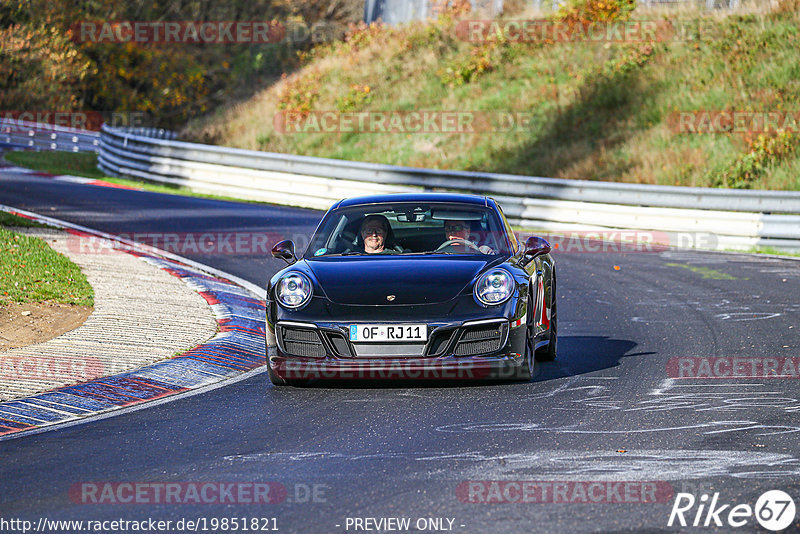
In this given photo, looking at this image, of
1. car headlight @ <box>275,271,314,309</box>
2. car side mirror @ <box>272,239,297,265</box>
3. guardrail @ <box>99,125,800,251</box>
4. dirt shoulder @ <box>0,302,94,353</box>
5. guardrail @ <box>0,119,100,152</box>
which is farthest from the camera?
guardrail @ <box>0,119,100,152</box>

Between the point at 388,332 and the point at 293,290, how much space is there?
85 cm

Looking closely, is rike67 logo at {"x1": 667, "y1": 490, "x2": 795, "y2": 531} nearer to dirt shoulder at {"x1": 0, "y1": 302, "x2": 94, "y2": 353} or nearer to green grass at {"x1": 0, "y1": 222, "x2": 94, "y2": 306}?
dirt shoulder at {"x1": 0, "y1": 302, "x2": 94, "y2": 353}

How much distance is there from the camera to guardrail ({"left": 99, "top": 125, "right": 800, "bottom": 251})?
1858cm

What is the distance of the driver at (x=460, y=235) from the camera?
9305mm

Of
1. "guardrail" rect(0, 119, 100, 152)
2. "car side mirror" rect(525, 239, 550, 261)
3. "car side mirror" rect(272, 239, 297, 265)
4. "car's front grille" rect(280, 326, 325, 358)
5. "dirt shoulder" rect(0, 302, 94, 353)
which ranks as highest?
"guardrail" rect(0, 119, 100, 152)

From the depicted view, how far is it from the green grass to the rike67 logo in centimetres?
764

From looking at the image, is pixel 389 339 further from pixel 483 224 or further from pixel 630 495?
pixel 630 495

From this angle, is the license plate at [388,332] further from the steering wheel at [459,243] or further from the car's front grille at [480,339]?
the steering wheel at [459,243]

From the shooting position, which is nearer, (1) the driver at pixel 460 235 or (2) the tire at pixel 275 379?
(2) the tire at pixel 275 379

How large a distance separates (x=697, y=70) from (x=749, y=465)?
24097 mm

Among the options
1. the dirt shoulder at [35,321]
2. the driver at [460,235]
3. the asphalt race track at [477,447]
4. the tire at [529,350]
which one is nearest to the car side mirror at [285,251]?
the asphalt race track at [477,447]

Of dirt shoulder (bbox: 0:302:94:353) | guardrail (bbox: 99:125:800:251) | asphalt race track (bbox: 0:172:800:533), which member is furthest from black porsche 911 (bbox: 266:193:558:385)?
guardrail (bbox: 99:125:800:251)

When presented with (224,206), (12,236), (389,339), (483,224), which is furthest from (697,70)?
(389,339)

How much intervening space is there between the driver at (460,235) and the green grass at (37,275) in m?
3.95
